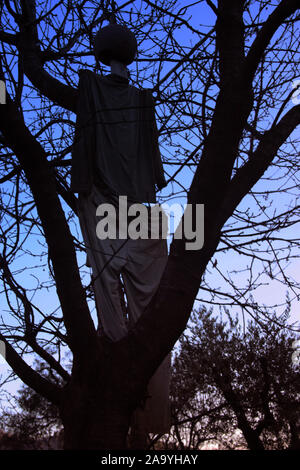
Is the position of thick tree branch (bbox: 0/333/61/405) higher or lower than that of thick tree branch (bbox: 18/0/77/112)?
lower

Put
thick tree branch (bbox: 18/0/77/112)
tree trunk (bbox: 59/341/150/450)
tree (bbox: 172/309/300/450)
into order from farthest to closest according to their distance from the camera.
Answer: tree (bbox: 172/309/300/450)
thick tree branch (bbox: 18/0/77/112)
tree trunk (bbox: 59/341/150/450)

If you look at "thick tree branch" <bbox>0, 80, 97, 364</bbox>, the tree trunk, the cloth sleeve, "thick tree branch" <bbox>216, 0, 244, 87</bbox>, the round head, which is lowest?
the tree trunk

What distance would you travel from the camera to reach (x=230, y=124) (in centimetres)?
285

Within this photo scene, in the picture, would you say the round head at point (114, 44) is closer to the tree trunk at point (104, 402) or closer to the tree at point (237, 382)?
the tree trunk at point (104, 402)

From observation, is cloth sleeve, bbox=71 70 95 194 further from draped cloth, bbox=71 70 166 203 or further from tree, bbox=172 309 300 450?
tree, bbox=172 309 300 450

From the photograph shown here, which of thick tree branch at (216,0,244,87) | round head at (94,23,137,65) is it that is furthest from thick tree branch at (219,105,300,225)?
round head at (94,23,137,65)

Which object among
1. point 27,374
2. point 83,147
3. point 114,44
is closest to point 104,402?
point 27,374

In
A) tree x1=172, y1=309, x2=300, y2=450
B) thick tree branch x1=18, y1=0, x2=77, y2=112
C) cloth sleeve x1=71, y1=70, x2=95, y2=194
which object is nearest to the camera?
cloth sleeve x1=71, y1=70, x2=95, y2=194

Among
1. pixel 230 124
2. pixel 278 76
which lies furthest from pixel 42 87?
pixel 278 76

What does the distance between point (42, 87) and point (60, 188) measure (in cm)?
81

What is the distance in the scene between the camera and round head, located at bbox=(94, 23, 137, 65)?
3.61 m

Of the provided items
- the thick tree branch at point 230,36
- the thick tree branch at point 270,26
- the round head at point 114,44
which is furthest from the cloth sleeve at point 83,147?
the thick tree branch at point 270,26

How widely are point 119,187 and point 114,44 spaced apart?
42.7 inches

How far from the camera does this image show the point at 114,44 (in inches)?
142
